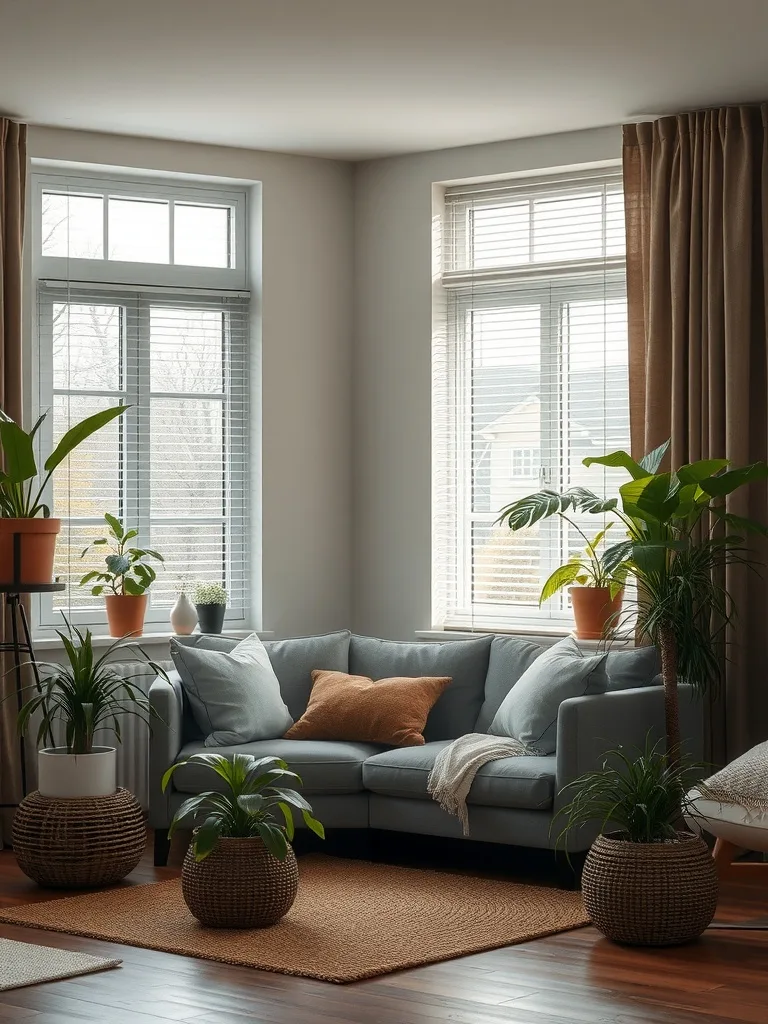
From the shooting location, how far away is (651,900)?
4.28 meters

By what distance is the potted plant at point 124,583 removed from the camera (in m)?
6.33

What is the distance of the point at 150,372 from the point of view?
6746 millimetres

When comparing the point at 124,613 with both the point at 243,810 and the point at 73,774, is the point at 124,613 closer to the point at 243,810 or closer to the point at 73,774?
the point at 73,774

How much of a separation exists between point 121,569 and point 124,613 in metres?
0.23

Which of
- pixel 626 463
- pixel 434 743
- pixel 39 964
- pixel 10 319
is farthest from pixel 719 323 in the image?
pixel 39 964

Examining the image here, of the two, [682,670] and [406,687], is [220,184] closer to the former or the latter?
[406,687]

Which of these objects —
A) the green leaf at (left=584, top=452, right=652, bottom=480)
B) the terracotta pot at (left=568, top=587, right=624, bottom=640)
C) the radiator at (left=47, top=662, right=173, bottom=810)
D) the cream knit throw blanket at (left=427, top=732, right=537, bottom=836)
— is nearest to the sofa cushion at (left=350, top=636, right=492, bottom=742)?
the terracotta pot at (left=568, top=587, right=624, bottom=640)


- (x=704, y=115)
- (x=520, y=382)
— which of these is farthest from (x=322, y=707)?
(x=704, y=115)

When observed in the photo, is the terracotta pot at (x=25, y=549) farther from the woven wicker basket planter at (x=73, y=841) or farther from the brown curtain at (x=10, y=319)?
the woven wicker basket planter at (x=73, y=841)

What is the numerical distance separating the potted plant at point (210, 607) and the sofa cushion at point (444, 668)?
636mm

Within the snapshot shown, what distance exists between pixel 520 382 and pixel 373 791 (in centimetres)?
218

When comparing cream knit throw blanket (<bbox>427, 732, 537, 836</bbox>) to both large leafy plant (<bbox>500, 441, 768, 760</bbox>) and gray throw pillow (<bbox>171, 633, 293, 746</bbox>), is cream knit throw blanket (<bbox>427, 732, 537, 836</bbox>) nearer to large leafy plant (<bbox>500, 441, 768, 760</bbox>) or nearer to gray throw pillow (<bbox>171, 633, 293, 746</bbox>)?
large leafy plant (<bbox>500, 441, 768, 760</bbox>)

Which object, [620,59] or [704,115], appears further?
[704,115]

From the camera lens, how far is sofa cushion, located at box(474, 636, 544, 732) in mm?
5891
